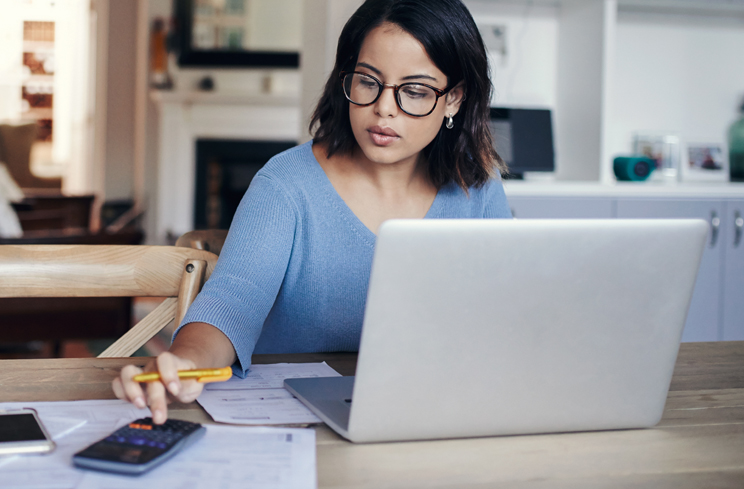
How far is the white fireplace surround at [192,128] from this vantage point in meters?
5.20

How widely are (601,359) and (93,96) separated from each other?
21.1 ft

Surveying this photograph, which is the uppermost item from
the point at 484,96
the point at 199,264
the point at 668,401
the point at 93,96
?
the point at 93,96

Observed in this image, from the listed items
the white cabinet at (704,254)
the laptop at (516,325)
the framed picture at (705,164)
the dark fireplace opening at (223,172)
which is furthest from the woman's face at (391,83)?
the dark fireplace opening at (223,172)

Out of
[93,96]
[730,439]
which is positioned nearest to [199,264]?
[730,439]

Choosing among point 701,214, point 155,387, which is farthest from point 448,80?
point 701,214

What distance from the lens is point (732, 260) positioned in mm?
2367

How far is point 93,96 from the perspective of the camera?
6.26 metres

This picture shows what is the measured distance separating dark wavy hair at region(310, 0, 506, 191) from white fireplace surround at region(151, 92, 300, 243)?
3962mm

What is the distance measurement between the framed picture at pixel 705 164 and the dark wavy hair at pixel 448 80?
170cm

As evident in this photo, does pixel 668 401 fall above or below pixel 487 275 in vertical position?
below

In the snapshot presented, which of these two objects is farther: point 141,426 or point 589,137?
point 589,137

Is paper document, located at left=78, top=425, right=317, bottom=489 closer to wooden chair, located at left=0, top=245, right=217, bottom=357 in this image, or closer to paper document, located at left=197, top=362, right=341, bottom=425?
paper document, located at left=197, top=362, right=341, bottom=425

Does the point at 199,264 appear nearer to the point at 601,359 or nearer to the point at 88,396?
the point at 88,396

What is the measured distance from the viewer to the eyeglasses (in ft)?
3.35
